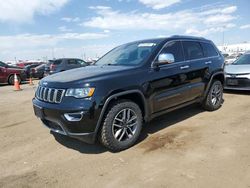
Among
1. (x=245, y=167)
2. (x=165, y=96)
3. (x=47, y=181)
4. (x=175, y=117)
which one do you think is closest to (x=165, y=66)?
(x=165, y=96)

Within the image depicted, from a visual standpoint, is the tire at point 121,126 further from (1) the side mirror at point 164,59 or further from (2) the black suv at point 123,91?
(1) the side mirror at point 164,59

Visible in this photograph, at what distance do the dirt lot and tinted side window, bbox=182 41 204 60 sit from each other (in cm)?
140

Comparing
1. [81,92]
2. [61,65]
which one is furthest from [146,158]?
[61,65]

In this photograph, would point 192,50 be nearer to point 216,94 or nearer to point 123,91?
point 216,94

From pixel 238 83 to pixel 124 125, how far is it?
18.4ft

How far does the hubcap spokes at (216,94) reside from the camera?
642 centimetres

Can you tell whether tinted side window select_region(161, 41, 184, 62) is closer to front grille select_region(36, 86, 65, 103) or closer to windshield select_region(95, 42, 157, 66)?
windshield select_region(95, 42, 157, 66)

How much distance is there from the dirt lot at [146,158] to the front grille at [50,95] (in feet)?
2.95

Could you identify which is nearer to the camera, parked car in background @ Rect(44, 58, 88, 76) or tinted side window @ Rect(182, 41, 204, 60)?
tinted side window @ Rect(182, 41, 204, 60)

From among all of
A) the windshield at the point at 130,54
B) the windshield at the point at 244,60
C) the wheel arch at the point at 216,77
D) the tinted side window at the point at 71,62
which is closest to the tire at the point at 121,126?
the windshield at the point at 130,54

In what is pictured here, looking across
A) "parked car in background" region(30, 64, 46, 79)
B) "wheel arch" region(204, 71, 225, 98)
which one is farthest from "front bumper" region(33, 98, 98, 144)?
"parked car in background" region(30, 64, 46, 79)

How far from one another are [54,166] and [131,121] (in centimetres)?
139

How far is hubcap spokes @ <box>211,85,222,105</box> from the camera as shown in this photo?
6419 mm

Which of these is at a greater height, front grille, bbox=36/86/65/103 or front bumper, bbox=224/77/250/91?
front grille, bbox=36/86/65/103
